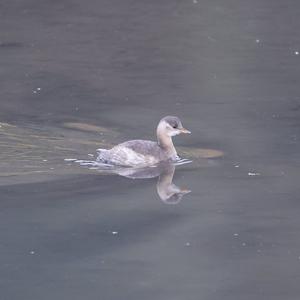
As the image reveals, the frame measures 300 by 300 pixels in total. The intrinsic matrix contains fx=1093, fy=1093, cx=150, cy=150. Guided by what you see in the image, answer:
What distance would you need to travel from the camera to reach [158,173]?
11.1m

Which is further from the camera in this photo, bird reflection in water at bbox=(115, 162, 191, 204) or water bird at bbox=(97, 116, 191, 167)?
water bird at bbox=(97, 116, 191, 167)

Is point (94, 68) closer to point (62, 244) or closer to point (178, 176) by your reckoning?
point (178, 176)

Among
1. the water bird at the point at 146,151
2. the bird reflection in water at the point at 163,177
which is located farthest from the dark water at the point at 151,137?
the water bird at the point at 146,151

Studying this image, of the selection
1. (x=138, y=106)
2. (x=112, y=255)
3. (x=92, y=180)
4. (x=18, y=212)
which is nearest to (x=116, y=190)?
(x=92, y=180)

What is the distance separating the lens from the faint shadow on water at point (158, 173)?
10188 mm

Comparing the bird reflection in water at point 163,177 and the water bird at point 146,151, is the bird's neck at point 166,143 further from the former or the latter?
the bird reflection in water at point 163,177

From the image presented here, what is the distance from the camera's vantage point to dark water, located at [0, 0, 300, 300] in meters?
8.03

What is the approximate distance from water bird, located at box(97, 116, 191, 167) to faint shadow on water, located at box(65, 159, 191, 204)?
0.20ft

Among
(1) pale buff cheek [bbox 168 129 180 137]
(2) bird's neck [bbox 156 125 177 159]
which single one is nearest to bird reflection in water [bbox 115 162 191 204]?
(2) bird's neck [bbox 156 125 177 159]

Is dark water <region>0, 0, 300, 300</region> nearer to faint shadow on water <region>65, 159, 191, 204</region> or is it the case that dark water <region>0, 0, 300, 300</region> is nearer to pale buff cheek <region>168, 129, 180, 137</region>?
faint shadow on water <region>65, 159, 191, 204</region>

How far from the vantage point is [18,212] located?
370 inches

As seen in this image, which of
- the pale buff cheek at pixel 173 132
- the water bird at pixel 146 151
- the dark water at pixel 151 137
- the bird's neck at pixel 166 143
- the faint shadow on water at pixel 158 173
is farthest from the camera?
the pale buff cheek at pixel 173 132

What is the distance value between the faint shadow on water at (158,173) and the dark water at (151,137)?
0.37ft

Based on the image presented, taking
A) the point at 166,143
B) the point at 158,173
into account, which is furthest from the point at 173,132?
the point at 158,173
